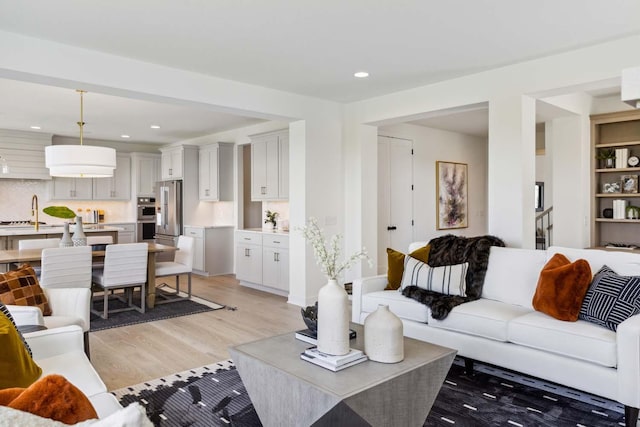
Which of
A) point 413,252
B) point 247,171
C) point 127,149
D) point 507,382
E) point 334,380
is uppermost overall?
point 127,149

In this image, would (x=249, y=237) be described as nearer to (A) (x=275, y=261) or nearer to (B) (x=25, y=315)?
(A) (x=275, y=261)

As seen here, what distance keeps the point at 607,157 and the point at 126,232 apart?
27.3 feet

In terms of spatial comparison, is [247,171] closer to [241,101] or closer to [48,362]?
[241,101]

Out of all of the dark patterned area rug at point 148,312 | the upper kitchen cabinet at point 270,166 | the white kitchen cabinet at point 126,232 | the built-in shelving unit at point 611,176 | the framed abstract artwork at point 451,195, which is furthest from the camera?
the white kitchen cabinet at point 126,232

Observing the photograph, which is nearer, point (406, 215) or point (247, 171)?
point (406, 215)

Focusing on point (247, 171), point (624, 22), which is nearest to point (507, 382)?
point (624, 22)

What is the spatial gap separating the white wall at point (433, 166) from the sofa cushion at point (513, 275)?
11.8 ft

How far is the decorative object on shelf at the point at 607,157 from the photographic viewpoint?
5727 millimetres

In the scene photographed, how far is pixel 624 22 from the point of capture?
3301 millimetres

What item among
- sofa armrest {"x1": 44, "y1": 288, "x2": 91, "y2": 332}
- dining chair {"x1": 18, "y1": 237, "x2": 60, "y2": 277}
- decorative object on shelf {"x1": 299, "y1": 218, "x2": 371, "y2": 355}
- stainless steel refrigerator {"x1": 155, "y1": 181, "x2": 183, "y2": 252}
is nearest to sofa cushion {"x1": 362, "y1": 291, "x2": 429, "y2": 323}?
decorative object on shelf {"x1": 299, "y1": 218, "x2": 371, "y2": 355}

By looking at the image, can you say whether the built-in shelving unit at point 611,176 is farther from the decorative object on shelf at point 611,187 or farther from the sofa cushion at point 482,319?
the sofa cushion at point 482,319

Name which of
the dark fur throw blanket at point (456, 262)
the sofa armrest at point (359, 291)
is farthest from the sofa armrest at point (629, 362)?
the sofa armrest at point (359, 291)

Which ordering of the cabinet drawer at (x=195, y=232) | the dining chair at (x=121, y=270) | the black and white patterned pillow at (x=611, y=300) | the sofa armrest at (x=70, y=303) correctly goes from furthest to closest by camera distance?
the cabinet drawer at (x=195, y=232) → the dining chair at (x=121, y=270) → the sofa armrest at (x=70, y=303) → the black and white patterned pillow at (x=611, y=300)

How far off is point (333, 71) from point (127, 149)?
6342mm
